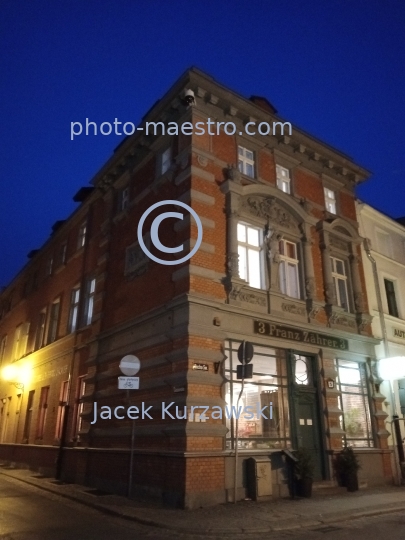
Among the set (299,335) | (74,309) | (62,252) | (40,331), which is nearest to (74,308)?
(74,309)

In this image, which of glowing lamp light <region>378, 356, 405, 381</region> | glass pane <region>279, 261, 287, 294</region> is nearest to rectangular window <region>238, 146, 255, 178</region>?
glass pane <region>279, 261, 287, 294</region>

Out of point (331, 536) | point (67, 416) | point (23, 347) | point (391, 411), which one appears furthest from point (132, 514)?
point (23, 347)

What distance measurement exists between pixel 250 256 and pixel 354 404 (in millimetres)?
6382

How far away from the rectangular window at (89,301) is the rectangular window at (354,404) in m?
9.75

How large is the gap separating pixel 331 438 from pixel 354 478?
1245mm

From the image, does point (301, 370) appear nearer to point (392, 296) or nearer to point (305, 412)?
point (305, 412)

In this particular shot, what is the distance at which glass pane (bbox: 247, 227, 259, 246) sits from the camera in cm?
1399

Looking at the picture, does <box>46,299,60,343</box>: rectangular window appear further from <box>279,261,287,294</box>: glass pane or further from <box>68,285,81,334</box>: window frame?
<box>279,261,287,294</box>: glass pane

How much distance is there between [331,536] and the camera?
7332 mm

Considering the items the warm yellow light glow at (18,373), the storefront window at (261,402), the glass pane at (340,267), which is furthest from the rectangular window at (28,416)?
the glass pane at (340,267)

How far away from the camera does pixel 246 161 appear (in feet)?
49.5

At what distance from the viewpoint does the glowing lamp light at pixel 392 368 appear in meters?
14.8

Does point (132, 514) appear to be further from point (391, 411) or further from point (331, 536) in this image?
point (391, 411)

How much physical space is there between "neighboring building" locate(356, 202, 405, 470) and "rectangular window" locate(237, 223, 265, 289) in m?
5.87
